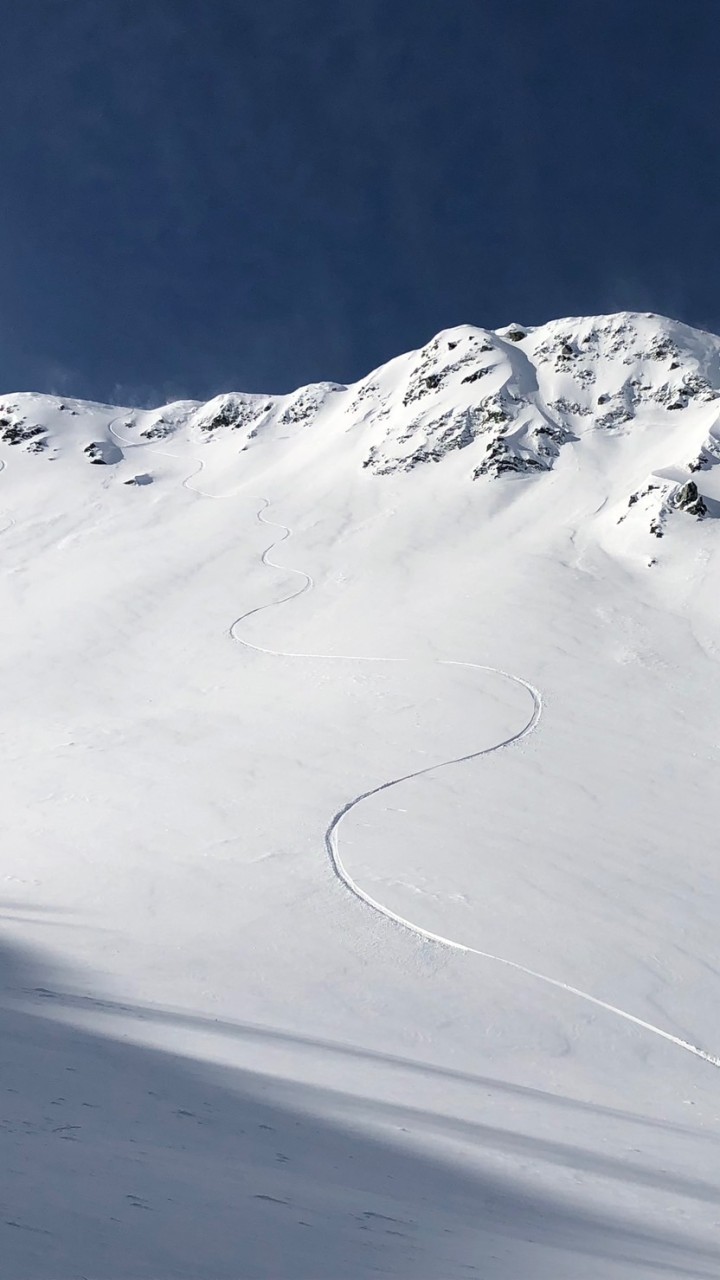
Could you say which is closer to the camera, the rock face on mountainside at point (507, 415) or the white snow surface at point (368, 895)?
the white snow surface at point (368, 895)

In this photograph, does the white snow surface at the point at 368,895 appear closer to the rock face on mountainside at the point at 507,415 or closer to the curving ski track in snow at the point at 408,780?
the curving ski track in snow at the point at 408,780

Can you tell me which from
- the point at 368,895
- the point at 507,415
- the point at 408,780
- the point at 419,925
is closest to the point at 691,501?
the point at 507,415

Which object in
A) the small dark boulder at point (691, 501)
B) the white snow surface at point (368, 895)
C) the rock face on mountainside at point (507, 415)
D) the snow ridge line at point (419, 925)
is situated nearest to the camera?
the white snow surface at point (368, 895)

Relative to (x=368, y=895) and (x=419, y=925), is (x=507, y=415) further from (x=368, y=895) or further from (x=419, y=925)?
(x=419, y=925)

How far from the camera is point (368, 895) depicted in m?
13.3

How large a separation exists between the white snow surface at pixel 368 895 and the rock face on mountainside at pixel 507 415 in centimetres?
480

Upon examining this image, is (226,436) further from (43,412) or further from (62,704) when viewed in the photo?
(62,704)

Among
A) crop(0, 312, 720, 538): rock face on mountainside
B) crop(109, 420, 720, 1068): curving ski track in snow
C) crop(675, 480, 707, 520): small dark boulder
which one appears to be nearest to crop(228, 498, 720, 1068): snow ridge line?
crop(109, 420, 720, 1068): curving ski track in snow

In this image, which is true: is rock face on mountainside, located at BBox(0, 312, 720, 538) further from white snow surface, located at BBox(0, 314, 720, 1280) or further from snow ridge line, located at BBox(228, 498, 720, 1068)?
snow ridge line, located at BBox(228, 498, 720, 1068)

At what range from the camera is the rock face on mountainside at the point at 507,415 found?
52.2 metres

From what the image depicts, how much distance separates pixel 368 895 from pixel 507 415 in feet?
175

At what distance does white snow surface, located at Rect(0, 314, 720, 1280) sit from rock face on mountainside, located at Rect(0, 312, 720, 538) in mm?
4799

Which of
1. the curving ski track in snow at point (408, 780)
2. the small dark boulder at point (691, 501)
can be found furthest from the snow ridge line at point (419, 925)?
the small dark boulder at point (691, 501)

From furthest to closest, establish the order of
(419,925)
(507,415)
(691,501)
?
(507,415), (691,501), (419,925)
